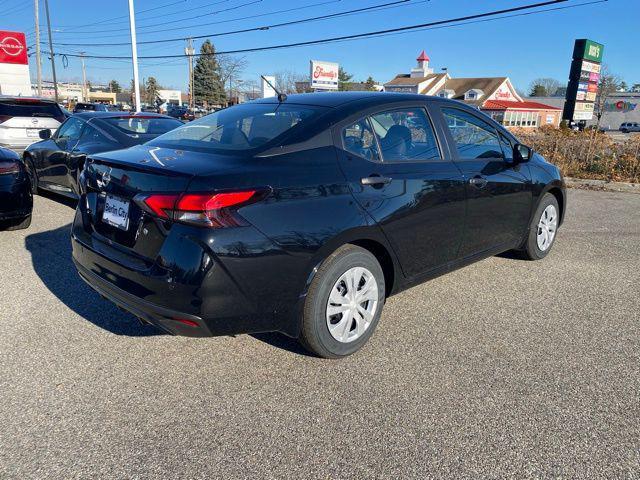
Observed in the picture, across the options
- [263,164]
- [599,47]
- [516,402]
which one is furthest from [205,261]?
[599,47]

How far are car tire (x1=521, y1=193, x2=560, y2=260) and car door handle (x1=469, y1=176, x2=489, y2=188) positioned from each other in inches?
45.4

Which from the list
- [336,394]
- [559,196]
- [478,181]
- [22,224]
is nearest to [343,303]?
[336,394]

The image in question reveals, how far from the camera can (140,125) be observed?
23.2 feet

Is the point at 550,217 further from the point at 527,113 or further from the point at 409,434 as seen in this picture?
the point at 527,113

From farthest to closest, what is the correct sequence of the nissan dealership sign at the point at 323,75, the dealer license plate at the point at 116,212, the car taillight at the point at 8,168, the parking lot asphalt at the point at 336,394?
the nissan dealership sign at the point at 323,75, the car taillight at the point at 8,168, the dealer license plate at the point at 116,212, the parking lot asphalt at the point at 336,394

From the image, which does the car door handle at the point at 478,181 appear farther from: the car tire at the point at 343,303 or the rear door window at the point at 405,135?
the car tire at the point at 343,303

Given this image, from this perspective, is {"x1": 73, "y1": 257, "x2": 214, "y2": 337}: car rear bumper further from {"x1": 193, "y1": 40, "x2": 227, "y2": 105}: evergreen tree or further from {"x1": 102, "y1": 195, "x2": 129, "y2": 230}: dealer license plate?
{"x1": 193, "y1": 40, "x2": 227, "y2": 105}: evergreen tree

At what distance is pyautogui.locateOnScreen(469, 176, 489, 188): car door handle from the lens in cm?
387

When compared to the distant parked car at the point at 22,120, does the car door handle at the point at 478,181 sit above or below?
below

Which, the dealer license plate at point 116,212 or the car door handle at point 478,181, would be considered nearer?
the dealer license plate at point 116,212

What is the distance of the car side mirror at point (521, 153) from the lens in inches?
175

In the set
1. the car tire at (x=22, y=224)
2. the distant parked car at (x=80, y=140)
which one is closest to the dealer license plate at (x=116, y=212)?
the car tire at (x=22, y=224)

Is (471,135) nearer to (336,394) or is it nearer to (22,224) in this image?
(336,394)

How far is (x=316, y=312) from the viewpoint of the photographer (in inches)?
114
